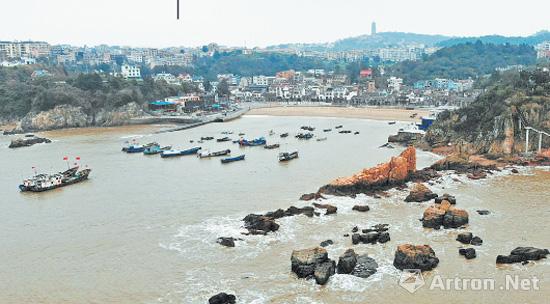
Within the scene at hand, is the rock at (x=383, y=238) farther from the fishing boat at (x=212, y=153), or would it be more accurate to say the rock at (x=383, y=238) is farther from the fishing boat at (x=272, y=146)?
the fishing boat at (x=272, y=146)

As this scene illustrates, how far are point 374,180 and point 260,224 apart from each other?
6589 millimetres

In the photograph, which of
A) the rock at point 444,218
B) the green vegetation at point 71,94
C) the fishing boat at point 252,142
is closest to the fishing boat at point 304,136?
the fishing boat at point 252,142

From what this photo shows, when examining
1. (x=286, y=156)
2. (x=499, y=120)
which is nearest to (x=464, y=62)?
(x=499, y=120)

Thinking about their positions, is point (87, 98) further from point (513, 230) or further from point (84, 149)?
point (513, 230)

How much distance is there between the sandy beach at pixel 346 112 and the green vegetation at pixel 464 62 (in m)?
34.5

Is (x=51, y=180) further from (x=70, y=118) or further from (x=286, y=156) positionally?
(x=70, y=118)

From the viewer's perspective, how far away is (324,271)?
13797 millimetres

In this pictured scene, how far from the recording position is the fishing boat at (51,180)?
80.0 ft

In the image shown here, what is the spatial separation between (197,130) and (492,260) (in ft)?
114

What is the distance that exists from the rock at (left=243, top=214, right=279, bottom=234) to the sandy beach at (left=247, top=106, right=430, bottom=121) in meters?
35.1

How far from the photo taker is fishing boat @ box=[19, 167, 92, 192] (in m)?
24.4

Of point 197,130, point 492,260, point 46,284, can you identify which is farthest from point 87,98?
point 492,260

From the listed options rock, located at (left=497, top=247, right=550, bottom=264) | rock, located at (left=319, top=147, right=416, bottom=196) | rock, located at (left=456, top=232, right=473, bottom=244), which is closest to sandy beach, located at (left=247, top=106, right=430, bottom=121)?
rock, located at (left=319, top=147, right=416, bottom=196)

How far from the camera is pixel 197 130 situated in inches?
1852
